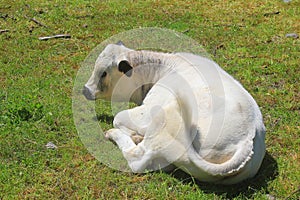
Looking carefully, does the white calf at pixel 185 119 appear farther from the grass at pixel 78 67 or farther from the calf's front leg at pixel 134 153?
the grass at pixel 78 67

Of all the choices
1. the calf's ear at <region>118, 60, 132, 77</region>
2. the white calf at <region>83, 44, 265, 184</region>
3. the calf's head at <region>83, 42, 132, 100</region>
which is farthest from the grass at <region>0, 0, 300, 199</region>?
the calf's ear at <region>118, 60, 132, 77</region>

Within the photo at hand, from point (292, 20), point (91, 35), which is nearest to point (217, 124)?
point (91, 35)

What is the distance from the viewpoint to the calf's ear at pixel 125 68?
6.87m

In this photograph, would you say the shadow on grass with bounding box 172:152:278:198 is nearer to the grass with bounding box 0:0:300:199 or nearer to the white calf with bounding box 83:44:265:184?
the grass with bounding box 0:0:300:199

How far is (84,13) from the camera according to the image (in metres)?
12.7

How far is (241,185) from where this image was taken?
19.3 feet

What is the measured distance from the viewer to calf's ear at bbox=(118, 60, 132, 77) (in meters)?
6.87

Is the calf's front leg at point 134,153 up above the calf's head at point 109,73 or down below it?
below

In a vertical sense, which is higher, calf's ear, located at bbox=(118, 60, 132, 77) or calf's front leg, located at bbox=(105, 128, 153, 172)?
calf's ear, located at bbox=(118, 60, 132, 77)

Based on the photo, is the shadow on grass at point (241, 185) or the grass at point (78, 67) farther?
the grass at point (78, 67)

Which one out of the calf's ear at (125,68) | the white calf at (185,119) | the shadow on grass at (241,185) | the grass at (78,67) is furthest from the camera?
the calf's ear at (125,68)

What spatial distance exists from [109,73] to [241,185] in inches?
90.9

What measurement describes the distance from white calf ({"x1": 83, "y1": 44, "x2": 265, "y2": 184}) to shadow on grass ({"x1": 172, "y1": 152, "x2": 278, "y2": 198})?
0.14 meters

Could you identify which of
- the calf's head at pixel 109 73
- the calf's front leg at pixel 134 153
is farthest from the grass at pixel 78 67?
the calf's head at pixel 109 73
